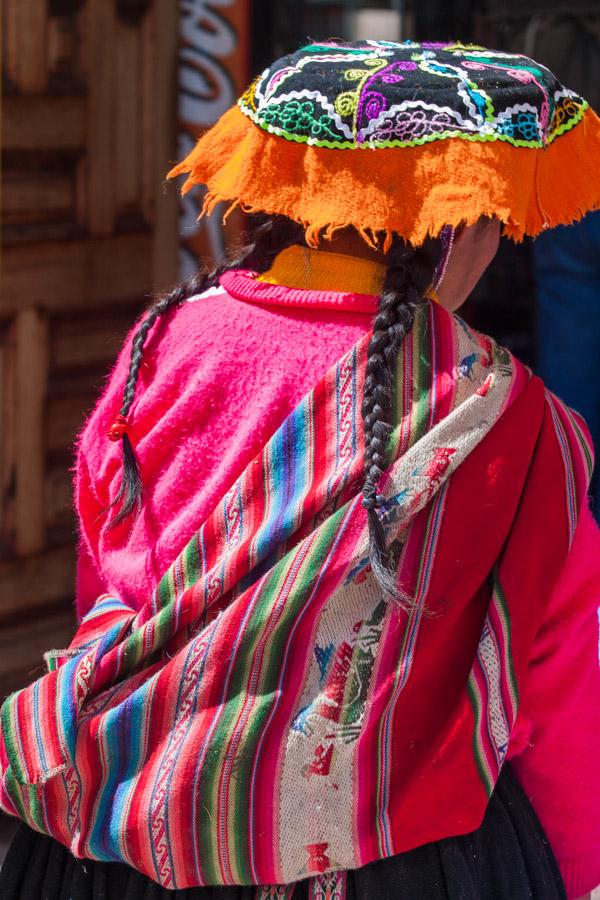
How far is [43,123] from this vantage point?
3.34 m

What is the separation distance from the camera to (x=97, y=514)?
175 cm

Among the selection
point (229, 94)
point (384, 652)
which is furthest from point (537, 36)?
point (384, 652)

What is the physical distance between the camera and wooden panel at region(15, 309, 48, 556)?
134 inches

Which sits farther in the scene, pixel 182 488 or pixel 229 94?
pixel 229 94

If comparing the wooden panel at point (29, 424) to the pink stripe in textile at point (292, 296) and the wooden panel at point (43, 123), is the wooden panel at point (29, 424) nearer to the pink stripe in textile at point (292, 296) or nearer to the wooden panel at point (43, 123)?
the wooden panel at point (43, 123)

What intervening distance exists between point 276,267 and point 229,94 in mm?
2226

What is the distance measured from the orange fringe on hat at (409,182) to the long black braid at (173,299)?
11cm

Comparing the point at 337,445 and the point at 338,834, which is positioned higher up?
the point at 337,445

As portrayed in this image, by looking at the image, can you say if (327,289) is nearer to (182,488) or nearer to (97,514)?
(182,488)

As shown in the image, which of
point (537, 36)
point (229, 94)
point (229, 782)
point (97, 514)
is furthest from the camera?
point (537, 36)

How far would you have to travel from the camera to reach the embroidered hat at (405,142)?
1.44 meters

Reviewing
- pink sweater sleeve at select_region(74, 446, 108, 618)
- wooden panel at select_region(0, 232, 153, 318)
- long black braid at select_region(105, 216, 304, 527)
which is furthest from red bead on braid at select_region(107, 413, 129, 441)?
wooden panel at select_region(0, 232, 153, 318)

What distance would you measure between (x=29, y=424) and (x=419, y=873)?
2173 millimetres

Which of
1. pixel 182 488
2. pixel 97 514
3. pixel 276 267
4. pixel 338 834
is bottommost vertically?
pixel 338 834
